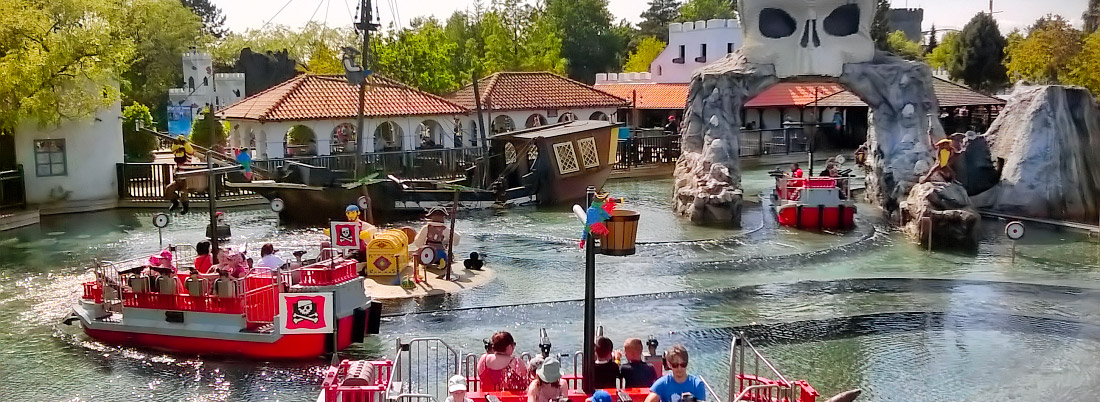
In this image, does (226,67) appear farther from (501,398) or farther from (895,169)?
(501,398)

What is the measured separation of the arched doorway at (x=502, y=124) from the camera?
4541 centimetres

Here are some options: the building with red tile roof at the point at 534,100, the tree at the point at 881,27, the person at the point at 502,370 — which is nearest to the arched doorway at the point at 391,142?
the building with red tile roof at the point at 534,100

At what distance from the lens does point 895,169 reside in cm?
2911

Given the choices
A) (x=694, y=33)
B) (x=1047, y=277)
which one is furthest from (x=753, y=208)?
(x=694, y=33)

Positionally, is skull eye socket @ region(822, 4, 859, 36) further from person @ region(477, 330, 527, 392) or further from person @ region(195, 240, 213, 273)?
person @ region(477, 330, 527, 392)

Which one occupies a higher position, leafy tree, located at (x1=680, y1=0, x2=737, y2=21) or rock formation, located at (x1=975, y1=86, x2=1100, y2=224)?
leafy tree, located at (x1=680, y1=0, x2=737, y2=21)

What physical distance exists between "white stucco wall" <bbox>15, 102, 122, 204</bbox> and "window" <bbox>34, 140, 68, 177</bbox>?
122mm

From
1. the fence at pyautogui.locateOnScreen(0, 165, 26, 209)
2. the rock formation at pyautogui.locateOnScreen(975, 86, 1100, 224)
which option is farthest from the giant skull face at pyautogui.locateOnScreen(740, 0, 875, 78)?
the fence at pyautogui.locateOnScreen(0, 165, 26, 209)

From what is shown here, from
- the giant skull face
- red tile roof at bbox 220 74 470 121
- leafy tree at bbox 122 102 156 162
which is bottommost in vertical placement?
leafy tree at bbox 122 102 156 162

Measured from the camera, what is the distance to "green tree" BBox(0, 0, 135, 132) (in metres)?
28.1

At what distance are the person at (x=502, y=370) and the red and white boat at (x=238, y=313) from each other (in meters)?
4.28

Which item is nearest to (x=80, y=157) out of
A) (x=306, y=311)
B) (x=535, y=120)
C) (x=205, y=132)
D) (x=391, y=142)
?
(x=391, y=142)

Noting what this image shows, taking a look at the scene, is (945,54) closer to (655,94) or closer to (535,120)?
(655,94)

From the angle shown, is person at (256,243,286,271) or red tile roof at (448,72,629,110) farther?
red tile roof at (448,72,629,110)
